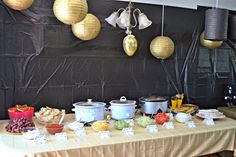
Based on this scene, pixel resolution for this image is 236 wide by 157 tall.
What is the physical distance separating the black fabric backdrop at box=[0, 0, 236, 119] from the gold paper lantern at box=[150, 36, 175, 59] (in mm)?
117

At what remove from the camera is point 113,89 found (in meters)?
2.60

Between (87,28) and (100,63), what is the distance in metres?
0.44

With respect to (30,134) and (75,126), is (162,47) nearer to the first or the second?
(75,126)

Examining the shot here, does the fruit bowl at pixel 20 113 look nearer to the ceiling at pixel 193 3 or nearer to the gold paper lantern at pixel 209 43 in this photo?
the ceiling at pixel 193 3

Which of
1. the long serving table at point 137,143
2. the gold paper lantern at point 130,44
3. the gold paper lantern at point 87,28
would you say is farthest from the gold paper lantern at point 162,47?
the long serving table at point 137,143

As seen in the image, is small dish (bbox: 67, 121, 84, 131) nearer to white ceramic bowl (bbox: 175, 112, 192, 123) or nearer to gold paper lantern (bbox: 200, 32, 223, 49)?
white ceramic bowl (bbox: 175, 112, 192, 123)

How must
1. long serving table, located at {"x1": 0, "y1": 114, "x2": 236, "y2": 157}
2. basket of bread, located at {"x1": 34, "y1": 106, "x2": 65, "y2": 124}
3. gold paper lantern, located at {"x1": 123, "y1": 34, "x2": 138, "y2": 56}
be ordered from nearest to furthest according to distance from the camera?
long serving table, located at {"x1": 0, "y1": 114, "x2": 236, "y2": 157} → basket of bread, located at {"x1": 34, "y1": 106, "x2": 65, "y2": 124} → gold paper lantern, located at {"x1": 123, "y1": 34, "x2": 138, "y2": 56}

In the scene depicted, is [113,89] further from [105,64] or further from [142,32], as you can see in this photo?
[142,32]

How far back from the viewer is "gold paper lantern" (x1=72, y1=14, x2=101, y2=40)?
7.24ft

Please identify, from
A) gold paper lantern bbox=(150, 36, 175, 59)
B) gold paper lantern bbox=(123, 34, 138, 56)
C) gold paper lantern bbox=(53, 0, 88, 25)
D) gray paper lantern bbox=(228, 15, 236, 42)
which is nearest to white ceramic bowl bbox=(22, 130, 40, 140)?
gold paper lantern bbox=(53, 0, 88, 25)

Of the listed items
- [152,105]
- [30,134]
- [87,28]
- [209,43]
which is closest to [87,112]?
[30,134]

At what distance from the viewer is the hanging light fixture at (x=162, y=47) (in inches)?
100

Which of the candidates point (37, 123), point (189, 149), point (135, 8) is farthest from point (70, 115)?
point (135, 8)

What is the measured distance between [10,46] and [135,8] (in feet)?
4.21
